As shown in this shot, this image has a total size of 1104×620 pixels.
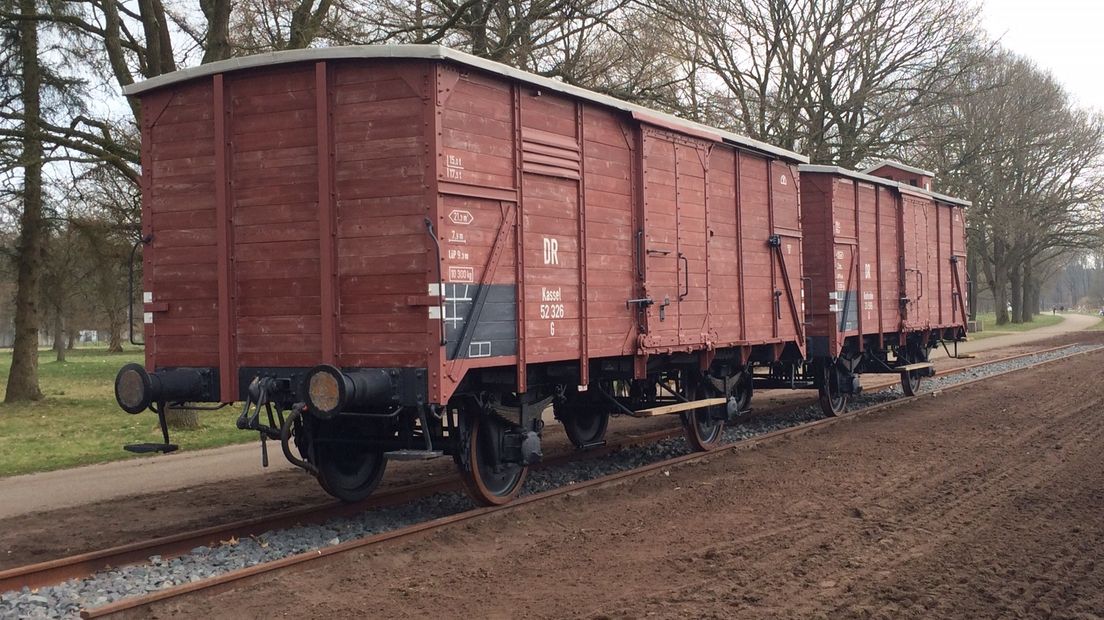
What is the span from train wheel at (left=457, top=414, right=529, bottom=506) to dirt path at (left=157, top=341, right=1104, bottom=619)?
31 cm

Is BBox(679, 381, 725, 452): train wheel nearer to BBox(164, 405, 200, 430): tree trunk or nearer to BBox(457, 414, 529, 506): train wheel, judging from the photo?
BBox(457, 414, 529, 506): train wheel

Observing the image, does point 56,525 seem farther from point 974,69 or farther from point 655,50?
point 974,69

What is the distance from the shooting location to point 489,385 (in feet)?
24.8

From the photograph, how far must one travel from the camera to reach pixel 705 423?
11047 millimetres

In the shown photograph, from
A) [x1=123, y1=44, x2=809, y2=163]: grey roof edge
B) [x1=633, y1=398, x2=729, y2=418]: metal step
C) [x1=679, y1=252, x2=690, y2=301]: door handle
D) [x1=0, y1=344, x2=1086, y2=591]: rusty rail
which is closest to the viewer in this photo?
[x1=0, y1=344, x2=1086, y2=591]: rusty rail

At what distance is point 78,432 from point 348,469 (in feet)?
26.7

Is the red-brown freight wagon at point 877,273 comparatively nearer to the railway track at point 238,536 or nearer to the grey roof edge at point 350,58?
the railway track at point 238,536

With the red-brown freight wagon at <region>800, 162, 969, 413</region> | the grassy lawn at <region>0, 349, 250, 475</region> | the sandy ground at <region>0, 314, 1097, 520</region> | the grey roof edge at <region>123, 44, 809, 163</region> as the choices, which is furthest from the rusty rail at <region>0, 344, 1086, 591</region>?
the red-brown freight wagon at <region>800, 162, 969, 413</region>

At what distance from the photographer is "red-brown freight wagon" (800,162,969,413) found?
13.7 metres

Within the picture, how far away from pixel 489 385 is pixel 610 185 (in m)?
2.45

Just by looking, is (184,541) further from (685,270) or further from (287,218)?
(685,270)

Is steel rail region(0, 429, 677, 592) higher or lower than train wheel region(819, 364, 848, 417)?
lower

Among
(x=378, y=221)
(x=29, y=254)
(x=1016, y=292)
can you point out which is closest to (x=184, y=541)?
(x=378, y=221)

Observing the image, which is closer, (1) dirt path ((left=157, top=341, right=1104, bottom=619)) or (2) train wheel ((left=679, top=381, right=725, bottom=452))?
(1) dirt path ((left=157, top=341, right=1104, bottom=619))
